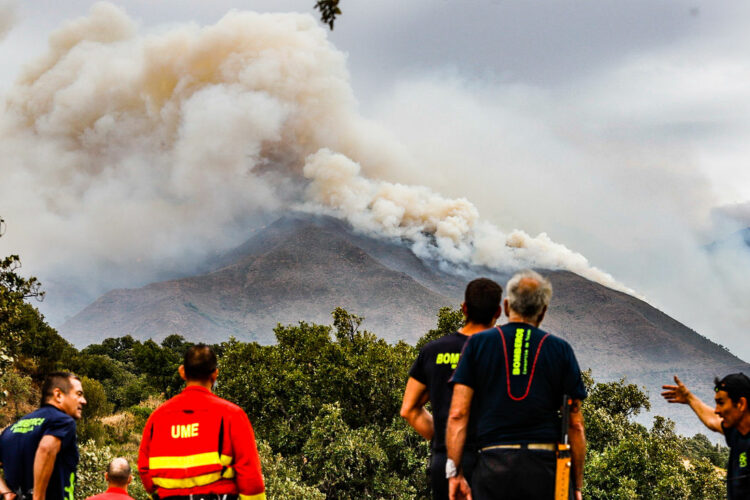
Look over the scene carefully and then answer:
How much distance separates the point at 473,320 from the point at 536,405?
100 centimetres

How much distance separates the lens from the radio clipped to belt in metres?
3.97

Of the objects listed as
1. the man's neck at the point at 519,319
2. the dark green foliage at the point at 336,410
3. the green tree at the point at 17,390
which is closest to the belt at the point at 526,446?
the man's neck at the point at 519,319

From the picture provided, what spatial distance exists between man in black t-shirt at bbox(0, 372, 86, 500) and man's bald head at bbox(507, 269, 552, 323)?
3.90 metres

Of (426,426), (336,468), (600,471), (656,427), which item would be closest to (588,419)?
(600,471)

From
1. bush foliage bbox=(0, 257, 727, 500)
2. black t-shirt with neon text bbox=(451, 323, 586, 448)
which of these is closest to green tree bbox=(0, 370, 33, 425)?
bush foliage bbox=(0, 257, 727, 500)

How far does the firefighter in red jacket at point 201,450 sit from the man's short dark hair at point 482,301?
6.38 ft

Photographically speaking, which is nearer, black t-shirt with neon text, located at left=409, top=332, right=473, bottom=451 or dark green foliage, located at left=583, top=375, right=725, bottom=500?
black t-shirt with neon text, located at left=409, top=332, right=473, bottom=451

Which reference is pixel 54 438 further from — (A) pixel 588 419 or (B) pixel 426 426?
(A) pixel 588 419

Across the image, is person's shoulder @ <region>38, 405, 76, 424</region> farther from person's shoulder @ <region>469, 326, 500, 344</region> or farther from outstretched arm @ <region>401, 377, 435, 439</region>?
person's shoulder @ <region>469, 326, 500, 344</region>

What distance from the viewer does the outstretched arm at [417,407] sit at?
4875 mm

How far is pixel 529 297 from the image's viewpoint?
4305 millimetres

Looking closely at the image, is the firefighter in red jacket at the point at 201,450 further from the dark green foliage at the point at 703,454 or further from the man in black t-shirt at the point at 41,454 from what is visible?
the dark green foliage at the point at 703,454

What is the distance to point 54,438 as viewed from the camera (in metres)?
5.00

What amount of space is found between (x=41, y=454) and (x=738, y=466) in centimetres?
569
